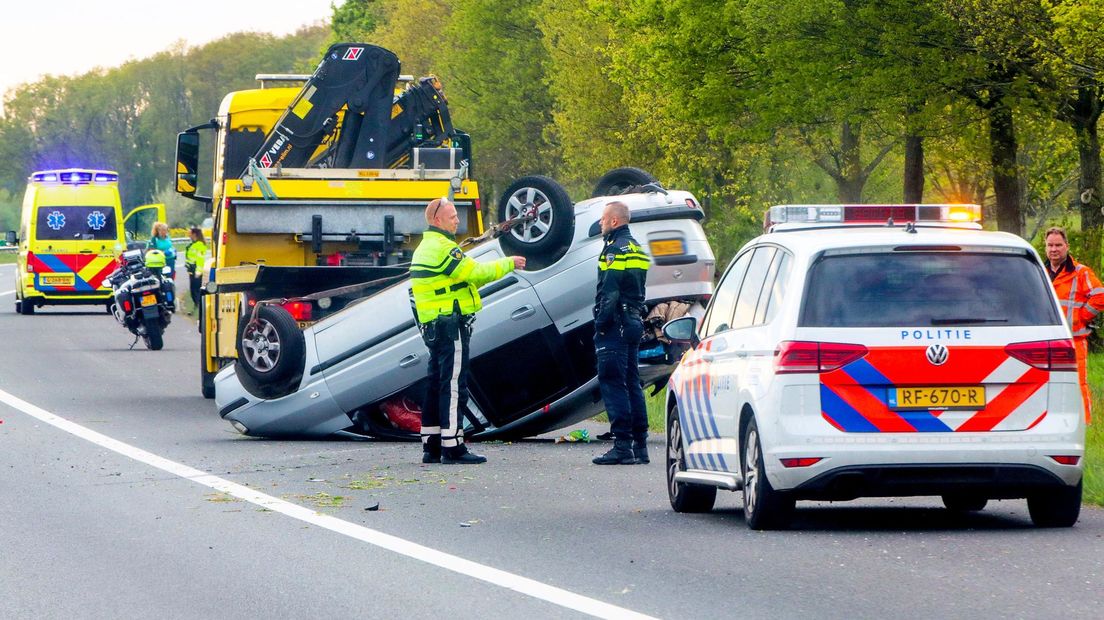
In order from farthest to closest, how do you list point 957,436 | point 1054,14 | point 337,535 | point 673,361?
point 1054,14, point 673,361, point 337,535, point 957,436

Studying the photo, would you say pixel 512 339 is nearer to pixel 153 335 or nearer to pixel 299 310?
pixel 299 310

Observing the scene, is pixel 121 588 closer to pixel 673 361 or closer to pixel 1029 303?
pixel 1029 303

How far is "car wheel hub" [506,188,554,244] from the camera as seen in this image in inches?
530

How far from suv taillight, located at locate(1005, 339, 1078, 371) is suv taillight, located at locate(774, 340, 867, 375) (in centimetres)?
73

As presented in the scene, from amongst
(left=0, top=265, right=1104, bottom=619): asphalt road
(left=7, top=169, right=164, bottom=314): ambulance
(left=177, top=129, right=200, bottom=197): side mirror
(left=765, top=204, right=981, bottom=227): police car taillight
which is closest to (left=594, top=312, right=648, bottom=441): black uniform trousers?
(left=0, top=265, right=1104, bottom=619): asphalt road

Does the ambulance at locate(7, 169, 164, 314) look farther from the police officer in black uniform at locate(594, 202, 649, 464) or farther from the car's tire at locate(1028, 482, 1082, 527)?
the car's tire at locate(1028, 482, 1082, 527)

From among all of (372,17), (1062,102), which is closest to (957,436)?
(1062,102)

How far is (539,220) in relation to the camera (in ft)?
44.3

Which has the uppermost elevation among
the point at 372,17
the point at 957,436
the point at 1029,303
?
the point at 372,17

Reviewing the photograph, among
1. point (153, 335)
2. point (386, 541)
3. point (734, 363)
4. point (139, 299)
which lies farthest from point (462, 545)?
point (153, 335)

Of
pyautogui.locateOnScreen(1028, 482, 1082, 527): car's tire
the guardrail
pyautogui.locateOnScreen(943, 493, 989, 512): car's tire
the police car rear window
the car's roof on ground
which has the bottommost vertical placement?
the guardrail

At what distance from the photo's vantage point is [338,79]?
728 inches

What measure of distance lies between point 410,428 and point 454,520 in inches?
188

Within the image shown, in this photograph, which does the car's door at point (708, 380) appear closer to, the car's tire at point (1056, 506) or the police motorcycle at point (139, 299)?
the car's tire at point (1056, 506)
